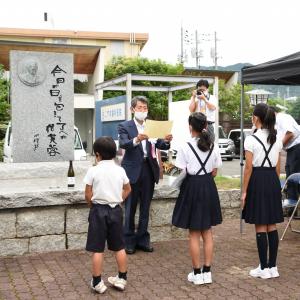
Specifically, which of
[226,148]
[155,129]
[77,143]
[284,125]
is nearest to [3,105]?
[77,143]

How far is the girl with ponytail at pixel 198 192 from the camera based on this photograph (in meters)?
4.80

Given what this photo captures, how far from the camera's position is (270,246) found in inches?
200

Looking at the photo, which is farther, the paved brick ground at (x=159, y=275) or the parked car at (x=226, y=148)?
the parked car at (x=226, y=148)

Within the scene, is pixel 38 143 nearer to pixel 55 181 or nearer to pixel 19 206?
pixel 55 181

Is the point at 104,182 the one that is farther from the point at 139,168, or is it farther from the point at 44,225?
the point at 44,225

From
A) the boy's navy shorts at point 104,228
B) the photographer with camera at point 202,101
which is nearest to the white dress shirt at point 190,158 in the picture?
the boy's navy shorts at point 104,228

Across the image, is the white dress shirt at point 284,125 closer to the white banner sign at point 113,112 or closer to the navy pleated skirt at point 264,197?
the navy pleated skirt at point 264,197

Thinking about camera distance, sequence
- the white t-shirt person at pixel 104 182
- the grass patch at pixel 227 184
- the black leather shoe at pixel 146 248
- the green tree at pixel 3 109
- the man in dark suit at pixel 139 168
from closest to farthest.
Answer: the white t-shirt person at pixel 104 182
the man in dark suit at pixel 139 168
the black leather shoe at pixel 146 248
the grass patch at pixel 227 184
the green tree at pixel 3 109

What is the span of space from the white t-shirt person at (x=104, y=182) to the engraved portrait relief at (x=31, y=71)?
12.7ft

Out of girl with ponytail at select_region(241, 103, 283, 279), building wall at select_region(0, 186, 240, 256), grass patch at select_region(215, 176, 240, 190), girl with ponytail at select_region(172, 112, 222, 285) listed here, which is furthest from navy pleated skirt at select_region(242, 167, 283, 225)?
grass patch at select_region(215, 176, 240, 190)

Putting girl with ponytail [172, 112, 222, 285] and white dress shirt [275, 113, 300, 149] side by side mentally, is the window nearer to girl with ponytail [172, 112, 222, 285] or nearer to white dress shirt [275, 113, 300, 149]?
white dress shirt [275, 113, 300, 149]

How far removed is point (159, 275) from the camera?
5.26 metres

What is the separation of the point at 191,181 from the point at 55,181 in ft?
9.86

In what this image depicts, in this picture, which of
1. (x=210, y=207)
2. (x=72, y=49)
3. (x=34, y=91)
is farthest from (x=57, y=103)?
(x=72, y=49)
